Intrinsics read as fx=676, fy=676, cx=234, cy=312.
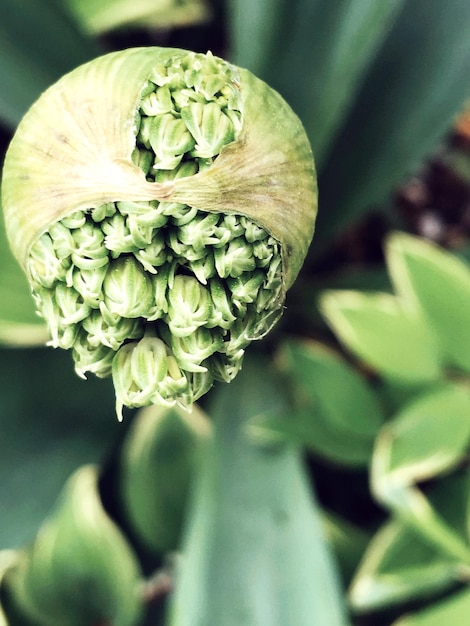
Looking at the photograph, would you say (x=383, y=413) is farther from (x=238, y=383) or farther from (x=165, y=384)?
(x=165, y=384)

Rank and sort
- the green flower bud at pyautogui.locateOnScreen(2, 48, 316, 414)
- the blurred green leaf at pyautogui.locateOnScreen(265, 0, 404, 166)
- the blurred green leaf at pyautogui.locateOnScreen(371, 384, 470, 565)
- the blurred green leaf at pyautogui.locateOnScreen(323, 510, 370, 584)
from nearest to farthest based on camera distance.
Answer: the green flower bud at pyautogui.locateOnScreen(2, 48, 316, 414) → the blurred green leaf at pyautogui.locateOnScreen(265, 0, 404, 166) → the blurred green leaf at pyautogui.locateOnScreen(371, 384, 470, 565) → the blurred green leaf at pyautogui.locateOnScreen(323, 510, 370, 584)

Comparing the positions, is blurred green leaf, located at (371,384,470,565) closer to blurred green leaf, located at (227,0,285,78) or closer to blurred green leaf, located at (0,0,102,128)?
blurred green leaf, located at (227,0,285,78)

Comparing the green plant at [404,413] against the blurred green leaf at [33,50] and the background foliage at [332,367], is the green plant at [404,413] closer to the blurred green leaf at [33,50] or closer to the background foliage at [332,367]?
the background foliage at [332,367]

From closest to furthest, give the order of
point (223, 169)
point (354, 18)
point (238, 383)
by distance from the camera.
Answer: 1. point (223, 169)
2. point (354, 18)
3. point (238, 383)

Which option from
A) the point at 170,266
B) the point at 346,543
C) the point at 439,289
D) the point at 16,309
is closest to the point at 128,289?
the point at 170,266

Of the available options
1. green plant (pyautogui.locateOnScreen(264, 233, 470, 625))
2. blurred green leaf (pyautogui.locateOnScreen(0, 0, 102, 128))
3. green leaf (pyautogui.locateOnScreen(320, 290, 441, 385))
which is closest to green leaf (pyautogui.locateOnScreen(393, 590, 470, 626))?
green plant (pyautogui.locateOnScreen(264, 233, 470, 625))

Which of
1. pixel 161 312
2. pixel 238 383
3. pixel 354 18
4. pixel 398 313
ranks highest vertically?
pixel 354 18

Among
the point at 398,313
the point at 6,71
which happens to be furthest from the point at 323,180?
the point at 6,71
